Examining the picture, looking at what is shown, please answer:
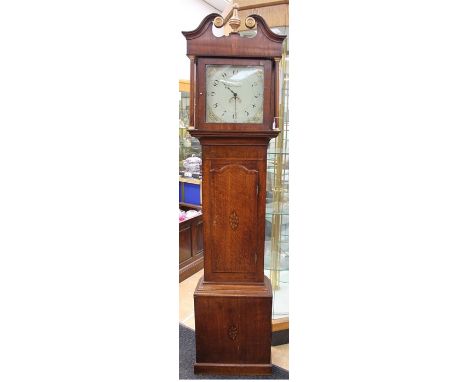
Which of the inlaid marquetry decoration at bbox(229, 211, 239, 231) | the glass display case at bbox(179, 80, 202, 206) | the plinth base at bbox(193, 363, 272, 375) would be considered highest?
the glass display case at bbox(179, 80, 202, 206)

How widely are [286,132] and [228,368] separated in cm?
132

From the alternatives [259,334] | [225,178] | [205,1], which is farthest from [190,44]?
[205,1]

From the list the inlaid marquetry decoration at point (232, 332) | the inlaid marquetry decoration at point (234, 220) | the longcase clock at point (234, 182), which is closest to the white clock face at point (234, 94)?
the longcase clock at point (234, 182)

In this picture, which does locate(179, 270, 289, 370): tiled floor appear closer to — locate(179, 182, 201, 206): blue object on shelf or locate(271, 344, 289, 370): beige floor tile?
locate(271, 344, 289, 370): beige floor tile

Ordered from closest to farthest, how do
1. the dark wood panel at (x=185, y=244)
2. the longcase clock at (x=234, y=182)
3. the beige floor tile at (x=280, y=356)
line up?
the longcase clock at (x=234, y=182) → the beige floor tile at (x=280, y=356) → the dark wood panel at (x=185, y=244)

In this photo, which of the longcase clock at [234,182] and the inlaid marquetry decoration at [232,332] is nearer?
the longcase clock at [234,182]

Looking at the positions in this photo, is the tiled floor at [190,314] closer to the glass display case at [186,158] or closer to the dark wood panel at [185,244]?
the dark wood panel at [185,244]

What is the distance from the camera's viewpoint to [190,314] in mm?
2328

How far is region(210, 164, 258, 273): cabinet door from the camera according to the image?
5.03 ft

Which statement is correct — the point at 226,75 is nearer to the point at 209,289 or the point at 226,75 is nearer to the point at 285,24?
the point at 285,24

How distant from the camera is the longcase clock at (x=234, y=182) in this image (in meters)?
1.41

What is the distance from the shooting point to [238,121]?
146 centimetres

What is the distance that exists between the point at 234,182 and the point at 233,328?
2.40 ft

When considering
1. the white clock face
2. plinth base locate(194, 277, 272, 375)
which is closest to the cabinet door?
plinth base locate(194, 277, 272, 375)
